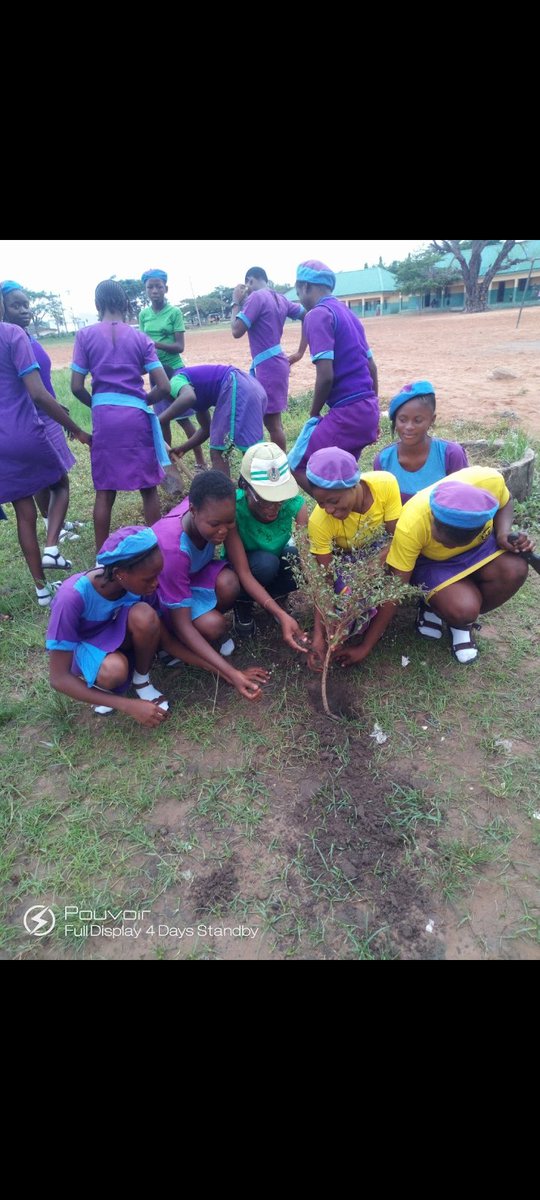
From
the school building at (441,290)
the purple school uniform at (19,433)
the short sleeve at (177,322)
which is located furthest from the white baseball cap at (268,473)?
the school building at (441,290)

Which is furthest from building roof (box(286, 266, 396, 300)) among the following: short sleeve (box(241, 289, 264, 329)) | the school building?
short sleeve (box(241, 289, 264, 329))

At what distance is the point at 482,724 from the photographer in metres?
2.62

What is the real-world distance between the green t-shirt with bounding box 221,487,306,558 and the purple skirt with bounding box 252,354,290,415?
2.32 m

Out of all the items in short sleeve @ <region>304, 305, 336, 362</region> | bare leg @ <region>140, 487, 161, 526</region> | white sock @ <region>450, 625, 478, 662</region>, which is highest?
short sleeve @ <region>304, 305, 336, 362</region>

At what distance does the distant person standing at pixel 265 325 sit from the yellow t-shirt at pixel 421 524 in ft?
8.37

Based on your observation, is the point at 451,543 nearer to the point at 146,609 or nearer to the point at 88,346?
the point at 146,609

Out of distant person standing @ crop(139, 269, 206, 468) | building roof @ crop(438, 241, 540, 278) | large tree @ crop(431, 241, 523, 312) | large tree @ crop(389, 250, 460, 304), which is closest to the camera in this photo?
distant person standing @ crop(139, 269, 206, 468)

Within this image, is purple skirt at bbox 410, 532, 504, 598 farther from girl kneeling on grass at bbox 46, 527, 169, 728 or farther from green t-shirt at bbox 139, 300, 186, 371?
green t-shirt at bbox 139, 300, 186, 371

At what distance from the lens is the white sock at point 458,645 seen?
117 inches

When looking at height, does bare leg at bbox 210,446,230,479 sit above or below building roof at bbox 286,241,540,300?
below

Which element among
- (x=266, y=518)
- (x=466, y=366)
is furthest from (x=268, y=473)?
(x=466, y=366)

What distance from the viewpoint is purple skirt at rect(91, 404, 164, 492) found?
3.70m

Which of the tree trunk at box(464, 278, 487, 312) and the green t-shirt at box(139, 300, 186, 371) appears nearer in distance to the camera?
the green t-shirt at box(139, 300, 186, 371)

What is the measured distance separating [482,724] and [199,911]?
4.70 ft
